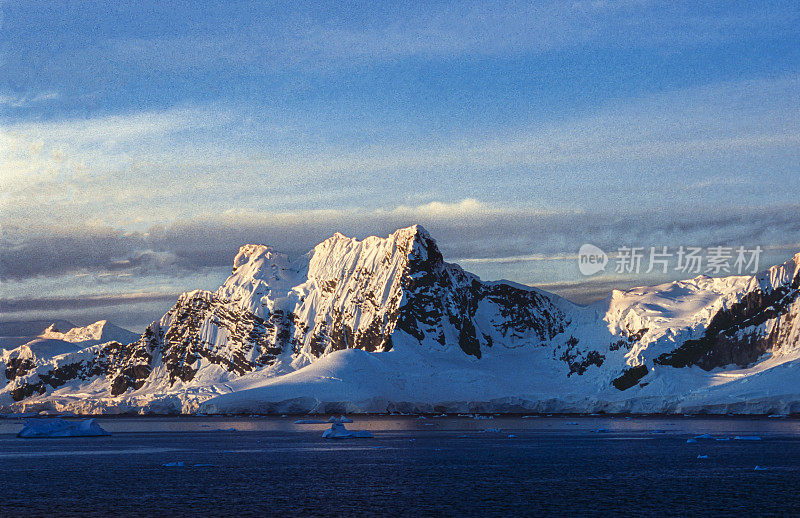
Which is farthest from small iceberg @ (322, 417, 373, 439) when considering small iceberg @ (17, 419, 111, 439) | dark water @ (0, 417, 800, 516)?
small iceberg @ (17, 419, 111, 439)

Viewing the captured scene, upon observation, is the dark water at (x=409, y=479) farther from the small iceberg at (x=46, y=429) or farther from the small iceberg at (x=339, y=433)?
the small iceberg at (x=46, y=429)

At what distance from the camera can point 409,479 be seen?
78812mm

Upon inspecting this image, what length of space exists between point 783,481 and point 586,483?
15551 mm

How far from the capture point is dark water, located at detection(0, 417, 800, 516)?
60.3 metres

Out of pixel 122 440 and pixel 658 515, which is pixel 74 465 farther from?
pixel 658 515

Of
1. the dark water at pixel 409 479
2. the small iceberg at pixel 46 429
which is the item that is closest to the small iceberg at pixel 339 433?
the dark water at pixel 409 479

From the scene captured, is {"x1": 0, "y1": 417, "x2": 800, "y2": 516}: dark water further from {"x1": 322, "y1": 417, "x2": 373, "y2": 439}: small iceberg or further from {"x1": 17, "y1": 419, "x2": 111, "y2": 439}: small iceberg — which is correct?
{"x1": 17, "y1": 419, "x2": 111, "y2": 439}: small iceberg

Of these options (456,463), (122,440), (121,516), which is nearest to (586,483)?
(456,463)

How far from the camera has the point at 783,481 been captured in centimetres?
7419

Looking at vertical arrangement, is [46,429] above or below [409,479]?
below

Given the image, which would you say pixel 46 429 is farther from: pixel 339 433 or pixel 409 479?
pixel 409 479

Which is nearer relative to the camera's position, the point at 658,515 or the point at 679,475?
the point at 658,515

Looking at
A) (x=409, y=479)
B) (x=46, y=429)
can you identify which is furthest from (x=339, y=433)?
(x=409, y=479)

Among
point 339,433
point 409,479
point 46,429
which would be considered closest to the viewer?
point 409,479
